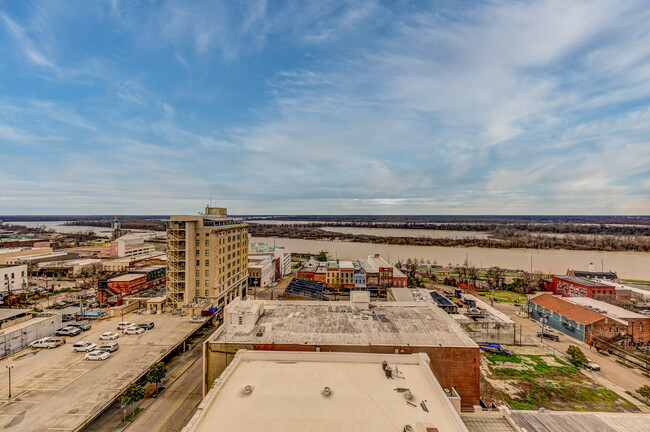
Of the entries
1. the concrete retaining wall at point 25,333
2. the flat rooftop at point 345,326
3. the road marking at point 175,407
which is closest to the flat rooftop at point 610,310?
the flat rooftop at point 345,326

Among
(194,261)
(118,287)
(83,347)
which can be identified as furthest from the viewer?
(118,287)

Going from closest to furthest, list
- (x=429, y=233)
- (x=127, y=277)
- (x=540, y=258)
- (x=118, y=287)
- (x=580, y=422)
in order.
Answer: (x=580, y=422) → (x=118, y=287) → (x=127, y=277) → (x=540, y=258) → (x=429, y=233)

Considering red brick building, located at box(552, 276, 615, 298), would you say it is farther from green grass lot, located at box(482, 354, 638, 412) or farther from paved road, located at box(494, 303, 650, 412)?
green grass lot, located at box(482, 354, 638, 412)

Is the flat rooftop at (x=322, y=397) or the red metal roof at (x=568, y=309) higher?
the flat rooftop at (x=322, y=397)

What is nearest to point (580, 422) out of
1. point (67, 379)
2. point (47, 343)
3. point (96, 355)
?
point (67, 379)

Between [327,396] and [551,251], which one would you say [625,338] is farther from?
[551,251]

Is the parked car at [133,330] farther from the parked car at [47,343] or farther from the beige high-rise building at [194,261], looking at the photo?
the beige high-rise building at [194,261]

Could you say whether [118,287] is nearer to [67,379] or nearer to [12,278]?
[12,278]
